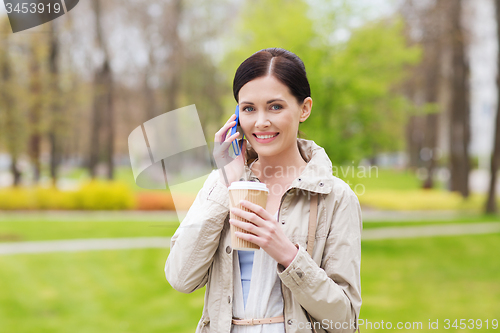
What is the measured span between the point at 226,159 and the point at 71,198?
13.5m

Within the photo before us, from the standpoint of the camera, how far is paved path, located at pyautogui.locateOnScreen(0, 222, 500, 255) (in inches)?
359

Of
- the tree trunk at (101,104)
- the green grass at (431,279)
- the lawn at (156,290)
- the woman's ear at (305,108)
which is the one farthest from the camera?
the tree trunk at (101,104)

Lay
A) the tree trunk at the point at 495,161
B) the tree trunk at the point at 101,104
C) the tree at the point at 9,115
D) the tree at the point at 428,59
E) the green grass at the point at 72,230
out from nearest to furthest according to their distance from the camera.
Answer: the green grass at the point at 72,230
the tree at the point at 9,115
the tree trunk at the point at 495,161
the tree at the point at 428,59
the tree trunk at the point at 101,104

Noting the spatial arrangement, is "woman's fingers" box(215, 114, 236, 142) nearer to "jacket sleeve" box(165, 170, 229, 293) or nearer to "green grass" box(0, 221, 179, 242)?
"jacket sleeve" box(165, 170, 229, 293)

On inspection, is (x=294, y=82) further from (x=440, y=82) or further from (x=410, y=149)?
(x=410, y=149)

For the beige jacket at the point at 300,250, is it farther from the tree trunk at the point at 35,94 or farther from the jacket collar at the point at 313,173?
the tree trunk at the point at 35,94

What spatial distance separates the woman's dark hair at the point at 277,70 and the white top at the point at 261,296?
658 mm

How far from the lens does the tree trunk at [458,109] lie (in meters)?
12.7

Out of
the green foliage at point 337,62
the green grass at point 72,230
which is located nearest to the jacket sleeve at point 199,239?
the green foliage at point 337,62

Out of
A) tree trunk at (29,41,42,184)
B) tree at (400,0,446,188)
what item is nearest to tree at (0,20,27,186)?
tree trunk at (29,41,42,184)

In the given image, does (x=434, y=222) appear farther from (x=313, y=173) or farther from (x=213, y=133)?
(x=313, y=173)

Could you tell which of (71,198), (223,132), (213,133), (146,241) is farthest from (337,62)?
(71,198)

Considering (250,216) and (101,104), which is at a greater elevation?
(101,104)

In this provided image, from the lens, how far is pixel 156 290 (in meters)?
7.26
